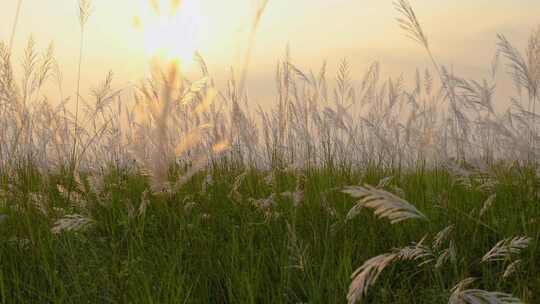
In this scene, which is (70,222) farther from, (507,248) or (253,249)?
(507,248)

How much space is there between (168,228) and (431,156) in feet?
6.22

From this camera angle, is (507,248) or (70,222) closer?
(507,248)

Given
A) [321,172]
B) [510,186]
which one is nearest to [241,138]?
[321,172]

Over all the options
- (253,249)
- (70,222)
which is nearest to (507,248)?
(253,249)

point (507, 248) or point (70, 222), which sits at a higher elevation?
point (70, 222)

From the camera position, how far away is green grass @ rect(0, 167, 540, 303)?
202cm

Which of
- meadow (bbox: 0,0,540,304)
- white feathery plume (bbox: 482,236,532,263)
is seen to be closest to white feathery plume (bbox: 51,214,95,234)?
meadow (bbox: 0,0,540,304)

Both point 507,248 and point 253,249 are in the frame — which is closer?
point 507,248

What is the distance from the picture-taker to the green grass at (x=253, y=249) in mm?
2016

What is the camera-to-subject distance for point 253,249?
234 cm

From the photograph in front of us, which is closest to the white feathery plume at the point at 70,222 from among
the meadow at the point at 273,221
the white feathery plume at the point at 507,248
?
the meadow at the point at 273,221

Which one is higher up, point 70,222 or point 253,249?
point 70,222

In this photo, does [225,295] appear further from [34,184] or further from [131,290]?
[34,184]

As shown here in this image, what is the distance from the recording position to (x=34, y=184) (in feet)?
13.7
